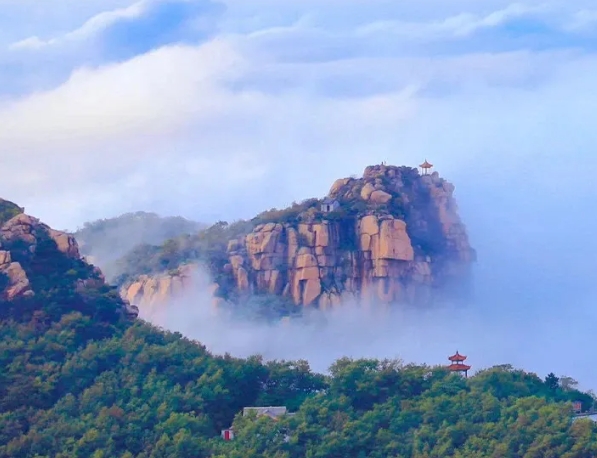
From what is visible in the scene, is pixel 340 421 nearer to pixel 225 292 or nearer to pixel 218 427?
pixel 218 427

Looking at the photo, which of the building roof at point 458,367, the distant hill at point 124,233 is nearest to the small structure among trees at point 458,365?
the building roof at point 458,367

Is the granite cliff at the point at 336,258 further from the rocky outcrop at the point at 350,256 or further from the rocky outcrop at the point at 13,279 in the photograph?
the rocky outcrop at the point at 13,279

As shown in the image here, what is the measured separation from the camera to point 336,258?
7700 centimetres

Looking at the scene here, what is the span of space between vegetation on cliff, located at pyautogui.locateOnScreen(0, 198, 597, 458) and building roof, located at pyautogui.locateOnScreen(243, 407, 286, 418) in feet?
2.65

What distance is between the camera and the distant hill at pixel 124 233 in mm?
93438

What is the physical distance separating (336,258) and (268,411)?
1959 centimetres

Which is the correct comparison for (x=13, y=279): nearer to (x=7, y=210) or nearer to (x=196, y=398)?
(x=7, y=210)

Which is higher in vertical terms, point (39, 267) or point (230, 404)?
point (39, 267)

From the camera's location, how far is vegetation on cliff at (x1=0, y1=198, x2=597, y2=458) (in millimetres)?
54156

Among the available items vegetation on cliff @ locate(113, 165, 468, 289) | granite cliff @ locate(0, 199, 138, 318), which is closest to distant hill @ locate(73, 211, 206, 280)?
vegetation on cliff @ locate(113, 165, 468, 289)

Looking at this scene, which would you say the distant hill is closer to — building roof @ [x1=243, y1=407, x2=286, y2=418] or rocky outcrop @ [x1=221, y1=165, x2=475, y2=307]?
rocky outcrop @ [x1=221, y1=165, x2=475, y2=307]

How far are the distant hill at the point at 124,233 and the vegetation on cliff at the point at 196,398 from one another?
28212 mm

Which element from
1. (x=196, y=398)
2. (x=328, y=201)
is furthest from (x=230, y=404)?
(x=328, y=201)

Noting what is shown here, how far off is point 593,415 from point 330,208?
18.7 m
